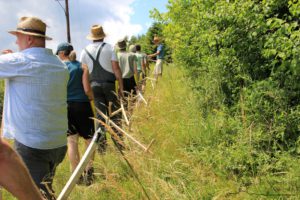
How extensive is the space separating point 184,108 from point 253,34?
1.99 m

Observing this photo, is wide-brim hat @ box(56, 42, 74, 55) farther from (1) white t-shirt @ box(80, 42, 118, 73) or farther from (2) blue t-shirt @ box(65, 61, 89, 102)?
(1) white t-shirt @ box(80, 42, 118, 73)

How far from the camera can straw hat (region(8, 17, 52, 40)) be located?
298 cm

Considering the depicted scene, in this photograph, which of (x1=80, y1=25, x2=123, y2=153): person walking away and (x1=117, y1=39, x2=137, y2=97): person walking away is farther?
(x1=117, y1=39, x2=137, y2=97): person walking away

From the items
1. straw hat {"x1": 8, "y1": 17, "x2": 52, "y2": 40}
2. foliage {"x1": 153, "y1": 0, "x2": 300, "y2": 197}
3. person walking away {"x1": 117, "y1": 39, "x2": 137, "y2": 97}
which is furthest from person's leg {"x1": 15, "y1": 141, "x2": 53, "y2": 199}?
person walking away {"x1": 117, "y1": 39, "x2": 137, "y2": 97}

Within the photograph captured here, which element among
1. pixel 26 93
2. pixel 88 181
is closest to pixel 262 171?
pixel 88 181

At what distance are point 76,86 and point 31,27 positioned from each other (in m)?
1.63

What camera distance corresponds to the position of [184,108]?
5.54 metres

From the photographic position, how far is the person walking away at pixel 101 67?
5.41 meters

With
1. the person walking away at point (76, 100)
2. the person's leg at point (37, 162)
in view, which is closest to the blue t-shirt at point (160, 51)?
the person walking away at point (76, 100)

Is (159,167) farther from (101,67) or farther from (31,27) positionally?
(101,67)

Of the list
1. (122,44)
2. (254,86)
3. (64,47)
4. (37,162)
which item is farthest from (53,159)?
(122,44)

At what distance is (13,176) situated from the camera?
1.48 meters

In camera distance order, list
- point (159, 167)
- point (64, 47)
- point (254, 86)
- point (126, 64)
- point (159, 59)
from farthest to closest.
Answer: point (159, 59) → point (126, 64) → point (64, 47) → point (254, 86) → point (159, 167)

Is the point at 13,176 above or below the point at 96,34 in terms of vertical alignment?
below
